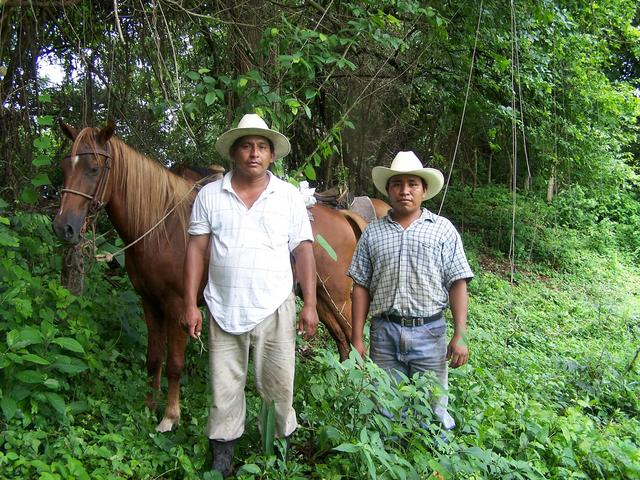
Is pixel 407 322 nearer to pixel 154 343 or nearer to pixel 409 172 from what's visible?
pixel 409 172

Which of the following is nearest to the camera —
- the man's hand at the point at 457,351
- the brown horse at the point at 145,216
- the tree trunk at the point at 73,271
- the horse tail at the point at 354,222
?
the man's hand at the point at 457,351

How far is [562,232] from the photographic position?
12.5m

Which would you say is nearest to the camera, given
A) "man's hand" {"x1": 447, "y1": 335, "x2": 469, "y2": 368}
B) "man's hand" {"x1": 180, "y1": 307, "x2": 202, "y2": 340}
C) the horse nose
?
"man's hand" {"x1": 180, "y1": 307, "x2": 202, "y2": 340}

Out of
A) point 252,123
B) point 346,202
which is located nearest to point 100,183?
point 252,123

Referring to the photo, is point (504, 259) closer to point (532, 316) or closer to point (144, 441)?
point (532, 316)

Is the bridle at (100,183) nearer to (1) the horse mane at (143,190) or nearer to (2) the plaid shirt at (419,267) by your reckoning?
(1) the horse mane at (143,190)

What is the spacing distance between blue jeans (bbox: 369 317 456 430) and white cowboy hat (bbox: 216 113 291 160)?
3.78 feet

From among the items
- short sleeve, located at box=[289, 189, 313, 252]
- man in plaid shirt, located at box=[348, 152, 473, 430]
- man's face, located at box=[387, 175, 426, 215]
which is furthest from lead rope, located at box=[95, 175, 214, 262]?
man's face, located at box=[387, 175, 426, 215]

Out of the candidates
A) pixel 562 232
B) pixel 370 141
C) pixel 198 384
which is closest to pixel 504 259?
pixel 562 232

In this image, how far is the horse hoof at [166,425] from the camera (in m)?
3.71

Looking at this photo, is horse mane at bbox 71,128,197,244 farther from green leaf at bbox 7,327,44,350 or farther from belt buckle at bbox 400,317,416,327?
belt buckle at bbox 400,317,416,327

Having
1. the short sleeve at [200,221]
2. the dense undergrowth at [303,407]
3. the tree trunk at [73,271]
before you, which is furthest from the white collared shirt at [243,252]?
the tree trunk at [73,271]

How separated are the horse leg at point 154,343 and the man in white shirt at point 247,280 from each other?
1.23m

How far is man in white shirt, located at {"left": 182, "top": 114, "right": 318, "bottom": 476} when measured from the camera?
2871 millimetres
